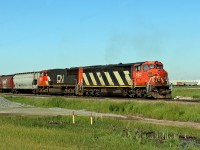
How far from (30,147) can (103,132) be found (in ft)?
20.4

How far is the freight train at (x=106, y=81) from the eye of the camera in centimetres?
3612

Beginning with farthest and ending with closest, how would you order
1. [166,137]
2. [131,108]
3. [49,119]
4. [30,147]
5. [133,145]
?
[131,108]
[49,119]
[166,137]
[133,145]
[30,147]

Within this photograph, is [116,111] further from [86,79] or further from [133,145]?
[133,145]

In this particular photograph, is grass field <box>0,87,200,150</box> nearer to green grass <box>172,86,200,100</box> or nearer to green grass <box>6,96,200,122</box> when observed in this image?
green grass <box>6,96,200,122</box>

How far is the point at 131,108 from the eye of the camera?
103 ft

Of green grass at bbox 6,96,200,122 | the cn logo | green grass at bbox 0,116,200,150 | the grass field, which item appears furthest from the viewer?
the cn logo

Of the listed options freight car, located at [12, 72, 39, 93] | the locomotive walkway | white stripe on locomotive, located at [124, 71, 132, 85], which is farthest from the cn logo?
white stripe on locomotive, located at [124, 71, 132, 85]

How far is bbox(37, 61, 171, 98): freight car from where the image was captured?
3603 cm

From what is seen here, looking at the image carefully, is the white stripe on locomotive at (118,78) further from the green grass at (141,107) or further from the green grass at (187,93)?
the green grass at (187,93)

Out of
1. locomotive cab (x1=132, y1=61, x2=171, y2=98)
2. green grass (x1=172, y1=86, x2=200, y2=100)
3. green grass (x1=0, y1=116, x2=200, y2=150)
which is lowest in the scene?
green grass (x1=0, y1=116, x2=200, y2=150)

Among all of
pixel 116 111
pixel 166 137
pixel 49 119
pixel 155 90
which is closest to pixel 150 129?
pixel 166 137

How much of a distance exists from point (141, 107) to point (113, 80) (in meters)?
11.5

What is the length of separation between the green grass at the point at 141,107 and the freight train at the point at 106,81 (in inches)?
164

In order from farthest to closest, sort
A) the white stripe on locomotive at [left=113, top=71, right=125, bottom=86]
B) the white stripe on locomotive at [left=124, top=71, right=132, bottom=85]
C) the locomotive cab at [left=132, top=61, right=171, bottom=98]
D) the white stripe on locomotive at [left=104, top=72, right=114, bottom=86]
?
the white stripe on locomotive at [left=104, top=72, right=114, bottom=86] → the white stripe on locomotive at [left=113, top=71, right=125, bottom=86] → the white stripe on locomotive at [left=124, top=71, right=132, bottom=85] → the locomotive cab at [left=132, top=61, right=171, bottom=98]
